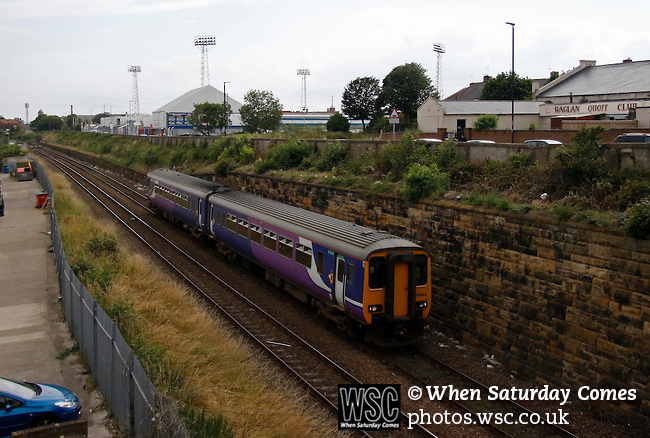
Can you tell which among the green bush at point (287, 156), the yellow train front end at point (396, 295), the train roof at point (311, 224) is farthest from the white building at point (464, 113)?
the yellow train front end at point (396, 295)

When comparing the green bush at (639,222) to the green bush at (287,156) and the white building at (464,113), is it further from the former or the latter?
the white building at (464,113)

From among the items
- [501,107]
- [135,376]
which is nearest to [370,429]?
[135,376]

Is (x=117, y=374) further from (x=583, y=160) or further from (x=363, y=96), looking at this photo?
(x=363, y=96)

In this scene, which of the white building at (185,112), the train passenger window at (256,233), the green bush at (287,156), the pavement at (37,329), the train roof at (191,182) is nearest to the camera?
the pavement at (37,329)

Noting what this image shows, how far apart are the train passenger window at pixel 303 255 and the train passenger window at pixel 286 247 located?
0.46 m

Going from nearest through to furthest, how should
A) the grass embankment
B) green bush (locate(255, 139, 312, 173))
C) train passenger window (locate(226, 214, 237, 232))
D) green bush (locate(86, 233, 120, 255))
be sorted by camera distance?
the grass embankment
green bush (locate(86, 233, 120, 255))
train passenger window (locate(226, 214, 237, 232))
green bush (locate(255, 139, 312, 173))

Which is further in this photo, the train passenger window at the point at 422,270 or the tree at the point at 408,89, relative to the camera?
the tree at the point at 408,89

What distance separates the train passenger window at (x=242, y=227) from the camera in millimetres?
19094

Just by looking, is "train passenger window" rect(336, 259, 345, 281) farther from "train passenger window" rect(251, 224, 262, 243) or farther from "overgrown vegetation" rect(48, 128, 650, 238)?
"train passenger window" rect(251, 224, 262, 243)

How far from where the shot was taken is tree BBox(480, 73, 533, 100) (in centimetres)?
6312

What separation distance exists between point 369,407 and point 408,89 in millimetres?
50085

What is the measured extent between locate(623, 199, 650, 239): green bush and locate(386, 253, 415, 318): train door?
14.6ft

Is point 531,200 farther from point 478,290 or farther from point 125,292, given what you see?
point 125,292

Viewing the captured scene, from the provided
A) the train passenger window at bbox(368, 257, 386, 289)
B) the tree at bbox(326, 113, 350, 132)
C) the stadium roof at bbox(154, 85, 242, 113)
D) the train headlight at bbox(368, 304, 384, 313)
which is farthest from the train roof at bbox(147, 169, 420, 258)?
the stadium roof at bbox(154, 85, 242, 113)
